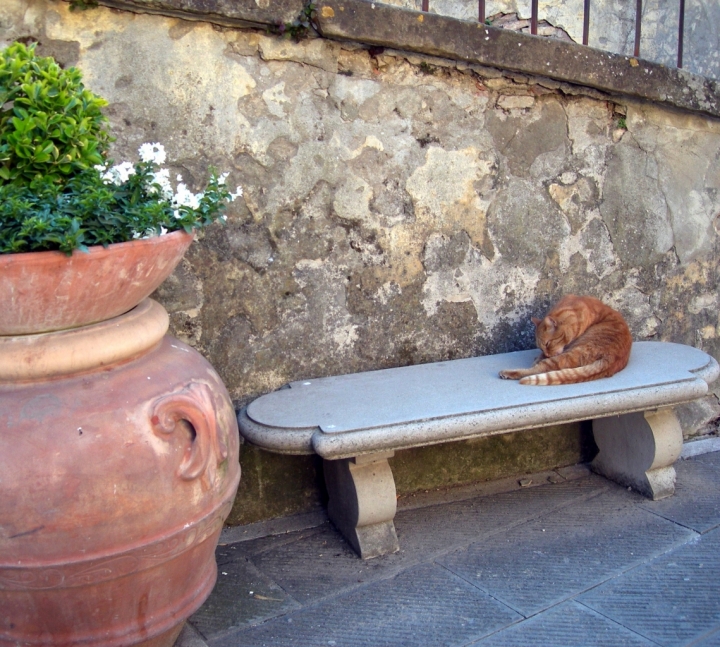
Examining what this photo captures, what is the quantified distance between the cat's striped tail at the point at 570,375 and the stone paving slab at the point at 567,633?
2.65ft

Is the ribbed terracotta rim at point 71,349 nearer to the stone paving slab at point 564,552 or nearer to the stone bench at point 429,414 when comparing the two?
the stone bench at point 429,414

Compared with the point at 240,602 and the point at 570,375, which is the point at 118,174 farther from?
the point at 570,375

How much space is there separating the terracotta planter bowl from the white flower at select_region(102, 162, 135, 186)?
27cm

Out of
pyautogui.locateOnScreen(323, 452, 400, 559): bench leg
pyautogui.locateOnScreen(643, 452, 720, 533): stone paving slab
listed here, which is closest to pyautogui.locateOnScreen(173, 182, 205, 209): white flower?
pyautogui.locateOnScreen(323, 452, 400, 559): bench leg

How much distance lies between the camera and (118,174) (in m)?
2.05

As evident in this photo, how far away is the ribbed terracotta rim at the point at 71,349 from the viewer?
175 cm

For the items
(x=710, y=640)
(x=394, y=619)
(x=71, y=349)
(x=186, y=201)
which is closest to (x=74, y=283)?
(x=71, y=349)

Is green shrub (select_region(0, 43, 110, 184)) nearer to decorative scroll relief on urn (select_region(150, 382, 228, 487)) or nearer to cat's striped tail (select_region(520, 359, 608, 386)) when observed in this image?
decorative scroll relief on urn (select_region(150, 382, 228, 487))

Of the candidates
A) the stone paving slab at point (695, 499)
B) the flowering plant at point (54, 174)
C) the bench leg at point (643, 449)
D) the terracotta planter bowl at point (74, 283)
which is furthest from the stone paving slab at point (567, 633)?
the flowering plant at point (54, 174)

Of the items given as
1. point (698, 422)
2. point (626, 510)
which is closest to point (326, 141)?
point (626, 510)

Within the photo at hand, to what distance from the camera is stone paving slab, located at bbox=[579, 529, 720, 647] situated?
221cm

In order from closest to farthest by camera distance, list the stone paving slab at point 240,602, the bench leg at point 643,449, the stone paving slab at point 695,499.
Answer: the stone paving slab at point 240,602 < the stone paving slab at point 695,499 < the bench leg at point 643,449

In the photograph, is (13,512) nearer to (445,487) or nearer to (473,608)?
(473,608)

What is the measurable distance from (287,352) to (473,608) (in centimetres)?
112
